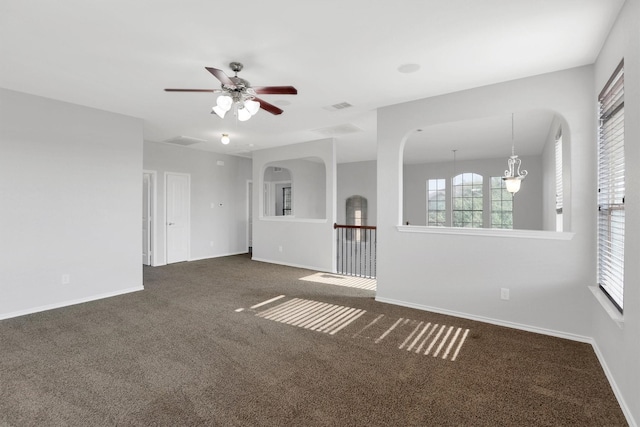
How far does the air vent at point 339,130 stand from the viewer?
570 centimetres

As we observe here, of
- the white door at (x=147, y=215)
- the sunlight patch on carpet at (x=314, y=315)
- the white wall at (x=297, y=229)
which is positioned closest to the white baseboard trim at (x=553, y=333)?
the sunlight patch on carpet at (x=314, y=315)

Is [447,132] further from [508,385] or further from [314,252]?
[508,385]

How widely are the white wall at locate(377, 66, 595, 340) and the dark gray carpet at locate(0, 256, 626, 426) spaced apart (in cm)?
27

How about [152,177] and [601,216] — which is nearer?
[601,216]

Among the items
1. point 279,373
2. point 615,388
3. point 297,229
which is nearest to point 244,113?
point 279,373

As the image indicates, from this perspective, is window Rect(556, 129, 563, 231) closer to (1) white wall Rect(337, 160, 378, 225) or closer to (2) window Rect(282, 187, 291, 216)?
(1) white wall Rect(337, 160, 378, 225)

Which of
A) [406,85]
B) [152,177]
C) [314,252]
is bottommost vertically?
[314,252]

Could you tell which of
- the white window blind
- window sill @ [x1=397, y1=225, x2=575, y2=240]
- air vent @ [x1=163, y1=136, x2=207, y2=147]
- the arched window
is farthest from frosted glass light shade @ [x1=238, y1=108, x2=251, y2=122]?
the arched window

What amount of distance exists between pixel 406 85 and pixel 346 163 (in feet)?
24.2

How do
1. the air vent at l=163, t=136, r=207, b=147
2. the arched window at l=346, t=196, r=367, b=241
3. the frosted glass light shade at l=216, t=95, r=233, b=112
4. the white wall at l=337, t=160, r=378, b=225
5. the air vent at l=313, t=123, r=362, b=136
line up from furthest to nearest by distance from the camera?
the arched window at l=346, t=196, r=367, b=241 < the white wall at l=337, t=160, r=378, b=225 < the air vent at l=163, t=136, r=207, b=147 < the air vent at l=313, t=123, r=362, b=136 < the frosted glass light shade at l=216, t=95, r=233, b=112

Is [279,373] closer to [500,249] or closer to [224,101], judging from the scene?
[224,101]

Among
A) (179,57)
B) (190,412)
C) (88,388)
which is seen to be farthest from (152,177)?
(190,412)

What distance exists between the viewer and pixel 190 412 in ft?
6.86

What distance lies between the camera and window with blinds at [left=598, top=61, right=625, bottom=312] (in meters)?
2.46
